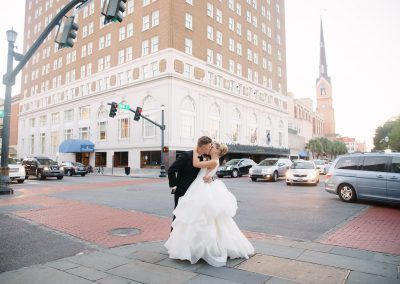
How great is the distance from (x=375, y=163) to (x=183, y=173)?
8369 millimetres

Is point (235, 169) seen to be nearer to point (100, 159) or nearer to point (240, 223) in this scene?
point (240, 223)

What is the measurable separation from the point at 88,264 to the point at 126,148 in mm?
34918

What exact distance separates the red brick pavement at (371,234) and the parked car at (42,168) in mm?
22002

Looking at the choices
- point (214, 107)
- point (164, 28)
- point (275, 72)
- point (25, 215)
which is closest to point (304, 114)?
point (275, 72)

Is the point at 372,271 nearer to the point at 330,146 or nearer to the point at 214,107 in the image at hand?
the point at 214,107

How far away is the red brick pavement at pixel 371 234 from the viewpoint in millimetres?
5426

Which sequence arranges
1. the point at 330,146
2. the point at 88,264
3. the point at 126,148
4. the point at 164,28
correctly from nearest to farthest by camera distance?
the point at 88,264 → the point at 164,28 → the point at 126,148 → the point at 330,146

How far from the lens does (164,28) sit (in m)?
35.2

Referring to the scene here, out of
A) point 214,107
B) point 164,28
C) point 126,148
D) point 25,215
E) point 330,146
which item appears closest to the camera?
point 25,215

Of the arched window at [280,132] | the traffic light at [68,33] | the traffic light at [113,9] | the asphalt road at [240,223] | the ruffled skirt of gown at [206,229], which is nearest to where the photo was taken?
the ruffled skirt of gown at [206,229]

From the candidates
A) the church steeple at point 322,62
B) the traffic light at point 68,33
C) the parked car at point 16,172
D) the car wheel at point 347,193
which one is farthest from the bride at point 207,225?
the church steeple at point 322,62

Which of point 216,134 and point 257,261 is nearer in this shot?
point 257,261

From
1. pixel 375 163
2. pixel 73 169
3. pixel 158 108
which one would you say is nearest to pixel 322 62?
pixel 158 108

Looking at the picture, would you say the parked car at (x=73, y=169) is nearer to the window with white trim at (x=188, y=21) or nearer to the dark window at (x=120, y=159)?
the dark window at (x=120, y=159)
